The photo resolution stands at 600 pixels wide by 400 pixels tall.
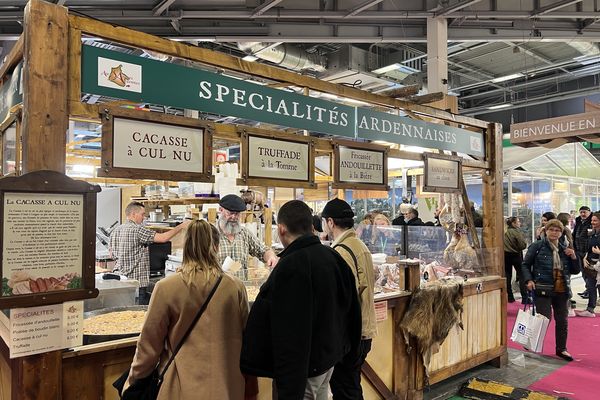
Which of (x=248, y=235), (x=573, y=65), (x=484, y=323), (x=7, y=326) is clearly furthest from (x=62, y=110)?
(x=573, y=65)

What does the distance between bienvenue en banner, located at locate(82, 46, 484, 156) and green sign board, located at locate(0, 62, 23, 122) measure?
1.24 ft

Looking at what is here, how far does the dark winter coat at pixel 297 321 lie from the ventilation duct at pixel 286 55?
567 cm

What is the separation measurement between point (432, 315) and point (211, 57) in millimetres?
2965

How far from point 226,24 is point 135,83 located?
15.0ft

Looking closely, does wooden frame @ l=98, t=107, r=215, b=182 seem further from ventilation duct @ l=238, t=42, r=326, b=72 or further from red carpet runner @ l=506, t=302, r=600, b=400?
ventilation duct @ l=238, t=42, r=326, b=72

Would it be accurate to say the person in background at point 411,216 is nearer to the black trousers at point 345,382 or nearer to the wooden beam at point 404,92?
the wooden beam at point 404,92

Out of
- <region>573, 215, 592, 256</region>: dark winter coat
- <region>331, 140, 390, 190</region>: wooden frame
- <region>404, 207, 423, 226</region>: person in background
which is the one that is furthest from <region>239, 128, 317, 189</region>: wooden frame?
<region>573, 215, 592, 256</region>: dark winter coat

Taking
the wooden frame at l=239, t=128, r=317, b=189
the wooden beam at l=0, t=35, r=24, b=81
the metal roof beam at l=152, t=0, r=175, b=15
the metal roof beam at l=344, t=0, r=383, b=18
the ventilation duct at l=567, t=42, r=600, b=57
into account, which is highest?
the ventilation duct at l=567, t=42, r=600, b=57

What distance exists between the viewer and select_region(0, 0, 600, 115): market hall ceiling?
623 cm

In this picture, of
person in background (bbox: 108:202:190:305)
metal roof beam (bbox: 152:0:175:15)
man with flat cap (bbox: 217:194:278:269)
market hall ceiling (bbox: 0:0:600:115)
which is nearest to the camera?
man with flat cap (bbox: 217:194:278:269)

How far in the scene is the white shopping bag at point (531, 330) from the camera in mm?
5191

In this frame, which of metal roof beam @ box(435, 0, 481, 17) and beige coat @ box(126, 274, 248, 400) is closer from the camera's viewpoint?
beige coat @ box(126, 274, 248, 400)

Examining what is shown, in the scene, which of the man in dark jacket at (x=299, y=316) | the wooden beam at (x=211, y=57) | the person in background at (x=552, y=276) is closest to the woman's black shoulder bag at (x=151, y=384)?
the man in dark jacket at (x=299, y=316)

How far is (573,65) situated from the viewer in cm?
1123
